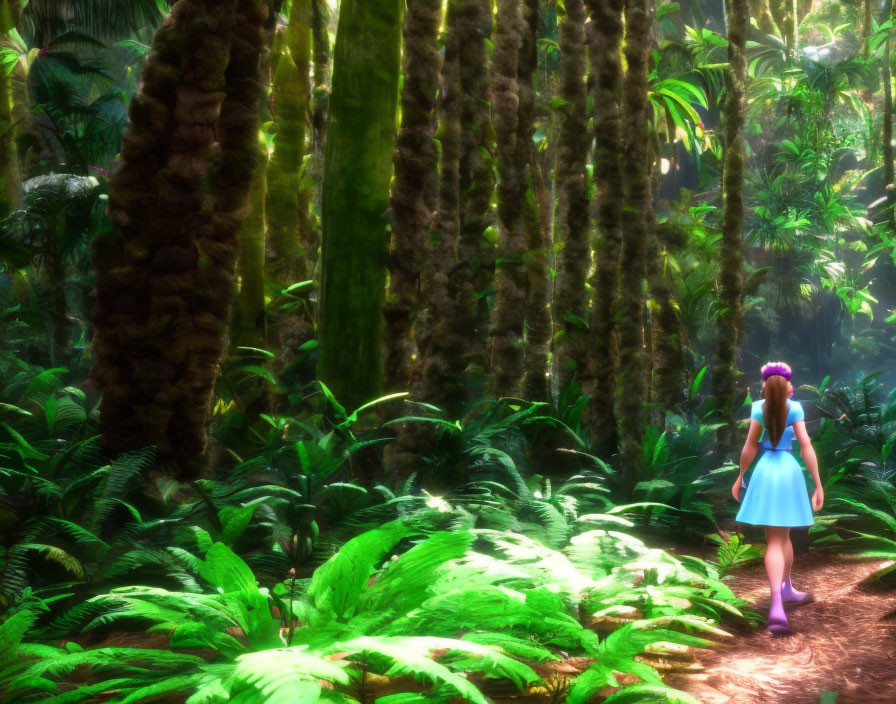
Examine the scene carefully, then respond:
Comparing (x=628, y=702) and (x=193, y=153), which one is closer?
(x=628, y=702)

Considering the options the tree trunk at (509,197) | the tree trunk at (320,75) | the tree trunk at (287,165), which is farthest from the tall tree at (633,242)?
the tree trunk at (320,75)

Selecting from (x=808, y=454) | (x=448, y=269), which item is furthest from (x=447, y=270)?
(x=808, y=454)

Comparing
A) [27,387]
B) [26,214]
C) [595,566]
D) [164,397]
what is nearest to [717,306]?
[595,566]

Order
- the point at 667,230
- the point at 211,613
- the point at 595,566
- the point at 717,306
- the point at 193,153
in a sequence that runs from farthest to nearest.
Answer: the point at 667,230
the point at 717,306
the point at 193,153
the point at 595,566
the point at 211,613

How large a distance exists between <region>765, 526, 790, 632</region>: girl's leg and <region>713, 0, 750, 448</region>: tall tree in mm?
4772

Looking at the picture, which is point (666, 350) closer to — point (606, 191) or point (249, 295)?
point (606, 191)

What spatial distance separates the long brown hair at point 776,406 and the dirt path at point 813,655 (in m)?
1.13

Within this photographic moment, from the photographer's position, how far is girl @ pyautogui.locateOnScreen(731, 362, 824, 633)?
17.3ft

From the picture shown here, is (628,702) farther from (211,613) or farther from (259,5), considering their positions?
(259,5)

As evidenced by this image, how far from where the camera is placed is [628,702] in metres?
3.20

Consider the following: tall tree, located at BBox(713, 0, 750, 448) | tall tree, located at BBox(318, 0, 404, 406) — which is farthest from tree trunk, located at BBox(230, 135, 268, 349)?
tall tree, located at BBox(713, 0, 750, 448)

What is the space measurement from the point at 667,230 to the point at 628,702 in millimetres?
9194

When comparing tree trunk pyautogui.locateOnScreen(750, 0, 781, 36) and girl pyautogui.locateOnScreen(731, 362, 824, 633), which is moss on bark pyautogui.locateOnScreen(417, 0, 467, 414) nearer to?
girl pyautogui.locateOnScreen(731, 362, 824, 633)

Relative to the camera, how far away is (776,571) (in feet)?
16.8
